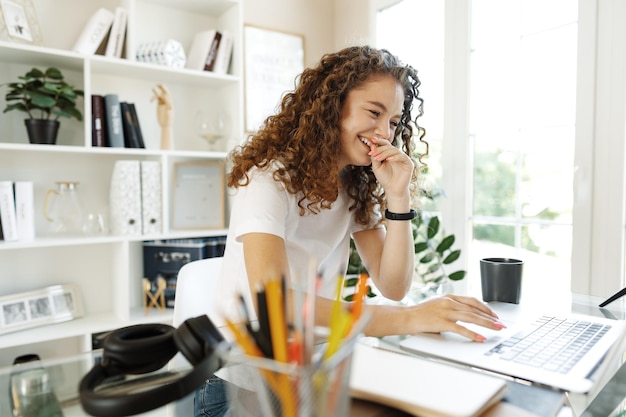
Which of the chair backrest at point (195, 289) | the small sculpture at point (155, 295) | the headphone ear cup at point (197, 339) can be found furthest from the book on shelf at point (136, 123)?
the headphone ear cup at point (197, 339)

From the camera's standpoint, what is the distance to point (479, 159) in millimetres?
2246

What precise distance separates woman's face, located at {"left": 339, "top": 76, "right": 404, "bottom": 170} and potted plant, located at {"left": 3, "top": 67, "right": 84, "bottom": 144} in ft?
4.21

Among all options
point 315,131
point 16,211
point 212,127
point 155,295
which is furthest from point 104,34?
point 315,131

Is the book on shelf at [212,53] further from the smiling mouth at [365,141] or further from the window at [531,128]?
the smiling mouth at [365,141]

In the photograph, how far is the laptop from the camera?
2.24 ft

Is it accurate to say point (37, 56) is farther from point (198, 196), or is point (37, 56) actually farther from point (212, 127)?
point (198, 196)

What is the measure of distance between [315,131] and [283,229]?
12.5 inches

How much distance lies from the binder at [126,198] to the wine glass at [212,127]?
1.37ft

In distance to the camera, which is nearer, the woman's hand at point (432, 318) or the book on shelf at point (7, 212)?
the woman's hand at point (432, 318)

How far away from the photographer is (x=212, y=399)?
2.46 ft

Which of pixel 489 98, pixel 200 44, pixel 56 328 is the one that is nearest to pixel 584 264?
pixel 489 98

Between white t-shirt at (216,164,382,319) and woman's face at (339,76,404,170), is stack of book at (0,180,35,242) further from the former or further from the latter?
woman's face at (339,76,404,170)

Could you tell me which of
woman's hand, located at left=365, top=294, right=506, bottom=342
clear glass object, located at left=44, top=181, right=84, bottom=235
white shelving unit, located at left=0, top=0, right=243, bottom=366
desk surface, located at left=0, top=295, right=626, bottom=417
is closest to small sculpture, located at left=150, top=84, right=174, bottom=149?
white shelving unit, located at left=0, top=0, right=243, bottom=366

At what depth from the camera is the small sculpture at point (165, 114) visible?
2250mm
